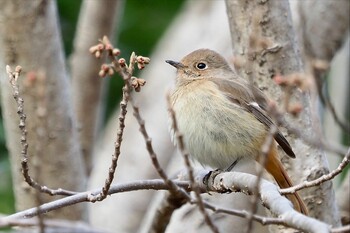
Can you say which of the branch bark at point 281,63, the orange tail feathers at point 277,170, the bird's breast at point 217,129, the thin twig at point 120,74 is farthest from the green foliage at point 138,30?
the thin twig at point 120,74

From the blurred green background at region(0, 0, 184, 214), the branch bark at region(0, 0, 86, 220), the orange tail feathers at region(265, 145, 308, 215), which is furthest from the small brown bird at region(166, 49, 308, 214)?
the blurred green background at region(0, 0, 184, 214)

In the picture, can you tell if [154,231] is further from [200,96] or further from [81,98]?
[81,98]

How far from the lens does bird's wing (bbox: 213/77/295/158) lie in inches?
181

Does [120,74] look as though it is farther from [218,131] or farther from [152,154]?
[218,131]

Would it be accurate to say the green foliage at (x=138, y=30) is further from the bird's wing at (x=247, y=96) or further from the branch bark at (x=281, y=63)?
the branch bark at (x=281, y=63)

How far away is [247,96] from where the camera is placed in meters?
4.79

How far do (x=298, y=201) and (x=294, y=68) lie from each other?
0.79 metres

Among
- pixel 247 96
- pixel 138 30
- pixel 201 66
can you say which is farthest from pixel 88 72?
pixel 247 96

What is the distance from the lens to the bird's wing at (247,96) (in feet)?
15.1

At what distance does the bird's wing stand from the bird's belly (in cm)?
4

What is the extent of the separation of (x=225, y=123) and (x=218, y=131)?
7 cm

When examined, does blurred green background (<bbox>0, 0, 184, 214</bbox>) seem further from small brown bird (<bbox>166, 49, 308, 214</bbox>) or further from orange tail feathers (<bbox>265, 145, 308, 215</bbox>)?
orange tail feathers (<bbox>265, 145, 308, 215</bbox>)

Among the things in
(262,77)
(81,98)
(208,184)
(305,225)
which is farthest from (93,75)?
(305,225)

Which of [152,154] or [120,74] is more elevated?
[120,74]
